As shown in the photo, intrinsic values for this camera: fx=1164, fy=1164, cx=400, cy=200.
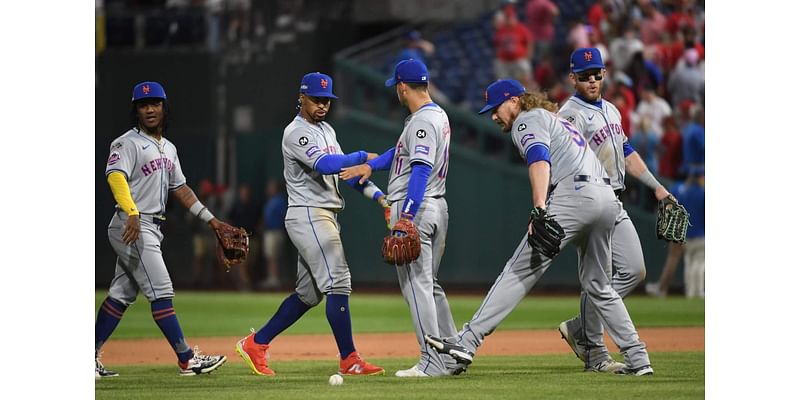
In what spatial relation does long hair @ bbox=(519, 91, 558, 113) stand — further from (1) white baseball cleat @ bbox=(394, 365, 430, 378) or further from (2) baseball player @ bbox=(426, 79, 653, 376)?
(1) white baseball cleat @ bbox=(394, 365, 430, 378)

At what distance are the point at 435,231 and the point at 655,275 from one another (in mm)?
8265

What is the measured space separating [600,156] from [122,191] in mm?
2554

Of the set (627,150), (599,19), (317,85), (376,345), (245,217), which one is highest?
(599,19)

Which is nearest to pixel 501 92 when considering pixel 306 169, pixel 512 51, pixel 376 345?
pixel 306 169

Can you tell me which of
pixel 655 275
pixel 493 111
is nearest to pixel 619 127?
pixel 493 111

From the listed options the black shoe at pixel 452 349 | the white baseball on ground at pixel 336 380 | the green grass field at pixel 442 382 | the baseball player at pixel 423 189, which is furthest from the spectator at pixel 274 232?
the black shoe at pixel 452 349

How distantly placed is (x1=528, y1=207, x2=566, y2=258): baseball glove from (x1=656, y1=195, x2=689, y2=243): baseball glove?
101 cm

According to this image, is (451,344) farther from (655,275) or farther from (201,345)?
(655,275)

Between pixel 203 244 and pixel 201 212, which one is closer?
pixel 201 212

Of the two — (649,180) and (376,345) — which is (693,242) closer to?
(376,345)

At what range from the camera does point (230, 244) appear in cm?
659

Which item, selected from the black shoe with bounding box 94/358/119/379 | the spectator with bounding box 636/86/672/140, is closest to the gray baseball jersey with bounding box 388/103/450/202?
the black shoe with bounding box 94/358/119/379

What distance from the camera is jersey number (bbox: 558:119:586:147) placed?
591 cm

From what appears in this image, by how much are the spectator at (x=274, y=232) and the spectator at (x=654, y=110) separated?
5222mm
